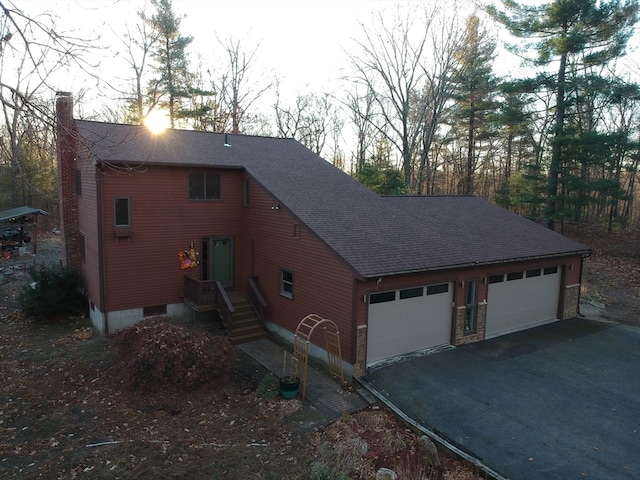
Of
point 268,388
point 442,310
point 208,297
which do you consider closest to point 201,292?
point 208,297

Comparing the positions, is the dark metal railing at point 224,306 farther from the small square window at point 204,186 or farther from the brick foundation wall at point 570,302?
the brick foundation wall at point 570,302

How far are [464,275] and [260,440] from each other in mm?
7443

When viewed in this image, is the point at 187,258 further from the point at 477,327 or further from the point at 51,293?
the point at 477,327

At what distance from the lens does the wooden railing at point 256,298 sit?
47.9 feet

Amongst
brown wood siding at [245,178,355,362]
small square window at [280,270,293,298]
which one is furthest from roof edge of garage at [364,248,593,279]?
small square window at [280,270,293,298]

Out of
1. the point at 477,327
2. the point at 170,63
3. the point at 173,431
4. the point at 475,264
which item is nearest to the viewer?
the point at 173,431

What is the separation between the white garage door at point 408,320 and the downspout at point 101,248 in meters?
8.24

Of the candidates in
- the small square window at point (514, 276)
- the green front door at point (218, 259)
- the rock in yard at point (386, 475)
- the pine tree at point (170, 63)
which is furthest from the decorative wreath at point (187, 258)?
the pine tree at point (170, 63)

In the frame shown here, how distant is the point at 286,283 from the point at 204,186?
4.54 m

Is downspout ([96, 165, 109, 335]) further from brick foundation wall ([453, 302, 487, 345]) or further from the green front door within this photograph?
brick foundation wall ([453, 302, 487, 345])

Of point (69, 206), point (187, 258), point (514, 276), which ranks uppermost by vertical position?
point (69, 206)

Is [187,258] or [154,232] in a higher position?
[154,232]

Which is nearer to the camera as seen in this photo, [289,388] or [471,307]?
[289,388]

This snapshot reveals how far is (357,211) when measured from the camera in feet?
47.1
